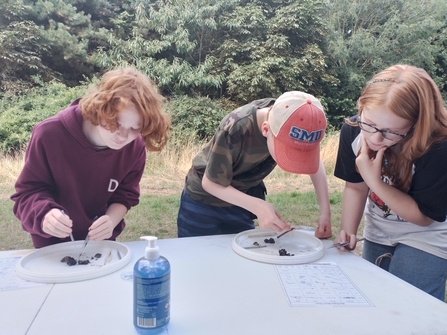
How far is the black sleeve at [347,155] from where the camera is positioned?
6.24ft

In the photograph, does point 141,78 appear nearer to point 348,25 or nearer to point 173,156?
point 173,156

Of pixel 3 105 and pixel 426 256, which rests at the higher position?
pixel 3 105

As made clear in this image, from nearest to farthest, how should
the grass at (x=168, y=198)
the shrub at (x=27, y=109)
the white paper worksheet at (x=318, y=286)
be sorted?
the white paper worksheet at (x=318, y=286) → the grass at (x=168, y=198) → the shrub at (x=27, y=109)

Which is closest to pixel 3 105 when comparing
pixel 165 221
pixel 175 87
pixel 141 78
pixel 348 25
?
pixel 175 87

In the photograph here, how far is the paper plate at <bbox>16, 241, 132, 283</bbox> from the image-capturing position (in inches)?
52.7

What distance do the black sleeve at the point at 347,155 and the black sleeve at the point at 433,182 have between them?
32cm

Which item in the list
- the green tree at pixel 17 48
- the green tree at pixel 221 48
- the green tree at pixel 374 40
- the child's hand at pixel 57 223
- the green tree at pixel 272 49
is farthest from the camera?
the green tree at pixel 374 40

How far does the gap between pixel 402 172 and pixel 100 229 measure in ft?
4.40

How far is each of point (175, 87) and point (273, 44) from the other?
3.13 metres

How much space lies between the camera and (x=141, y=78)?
5.69 ft

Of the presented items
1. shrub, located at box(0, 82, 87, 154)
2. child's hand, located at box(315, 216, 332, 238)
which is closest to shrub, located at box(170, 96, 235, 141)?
shrub, located at box(0, 82, 87, 154)

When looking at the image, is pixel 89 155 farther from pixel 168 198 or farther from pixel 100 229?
pixel 168 198

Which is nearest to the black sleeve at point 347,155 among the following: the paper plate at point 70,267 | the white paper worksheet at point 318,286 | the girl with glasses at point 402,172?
the girl with glasses at point 402,172

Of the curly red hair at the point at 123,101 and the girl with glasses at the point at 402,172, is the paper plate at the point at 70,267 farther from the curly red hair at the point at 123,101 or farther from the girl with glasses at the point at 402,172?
the girl with glasses at the point at 402,172
